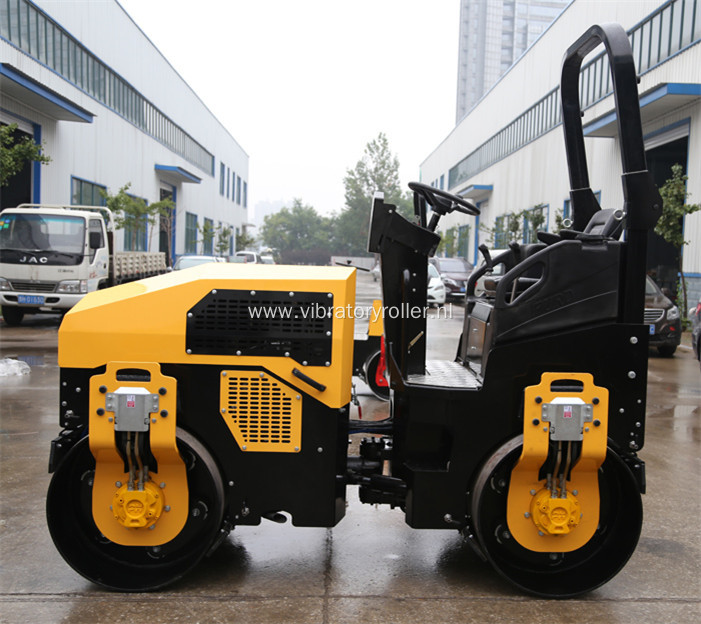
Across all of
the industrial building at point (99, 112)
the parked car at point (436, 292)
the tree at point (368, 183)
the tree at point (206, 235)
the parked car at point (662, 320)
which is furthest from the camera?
the tree at point (368, 183)

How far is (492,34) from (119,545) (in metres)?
119

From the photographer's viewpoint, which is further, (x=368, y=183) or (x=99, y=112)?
(x=368, y=183)

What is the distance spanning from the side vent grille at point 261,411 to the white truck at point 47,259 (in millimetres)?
11516

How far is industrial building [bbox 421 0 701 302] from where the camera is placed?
18.6 meters

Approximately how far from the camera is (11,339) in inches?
518

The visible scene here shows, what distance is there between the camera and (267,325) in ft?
11.6

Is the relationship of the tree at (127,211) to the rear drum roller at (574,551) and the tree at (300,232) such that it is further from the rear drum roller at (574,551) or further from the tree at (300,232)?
the tree at (300,232)

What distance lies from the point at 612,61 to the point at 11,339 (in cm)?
1220

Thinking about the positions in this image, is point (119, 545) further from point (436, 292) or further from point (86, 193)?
point (86, 193)

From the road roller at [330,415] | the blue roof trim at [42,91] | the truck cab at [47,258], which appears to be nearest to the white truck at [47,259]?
the truck cab at [47,258]

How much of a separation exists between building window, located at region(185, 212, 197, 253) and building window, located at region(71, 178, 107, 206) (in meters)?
18.1

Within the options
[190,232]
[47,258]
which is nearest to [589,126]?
[47,258]

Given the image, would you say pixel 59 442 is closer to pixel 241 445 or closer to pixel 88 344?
pixel 88 344

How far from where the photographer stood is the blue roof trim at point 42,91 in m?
17.5
